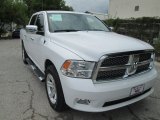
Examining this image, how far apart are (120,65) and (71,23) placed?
202 centimetres

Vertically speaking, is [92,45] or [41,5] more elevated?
[41,5]

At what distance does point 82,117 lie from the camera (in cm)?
369

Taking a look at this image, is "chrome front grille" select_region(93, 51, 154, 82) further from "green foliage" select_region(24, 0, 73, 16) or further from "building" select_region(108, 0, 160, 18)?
"green foliage" select_region(24, 0, 73, 16)

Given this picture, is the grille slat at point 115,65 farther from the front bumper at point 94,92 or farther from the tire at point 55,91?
the tire at point 55,91

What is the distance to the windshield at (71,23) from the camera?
15.2 ft

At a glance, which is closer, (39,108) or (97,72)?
(97,72)

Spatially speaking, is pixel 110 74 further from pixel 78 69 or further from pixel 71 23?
pixel 71 23

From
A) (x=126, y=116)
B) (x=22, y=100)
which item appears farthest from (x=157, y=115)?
(x=22, y=100)

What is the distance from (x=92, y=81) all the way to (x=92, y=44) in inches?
25.6

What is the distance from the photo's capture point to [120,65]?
3264 mm

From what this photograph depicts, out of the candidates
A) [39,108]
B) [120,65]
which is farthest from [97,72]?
[39,108]

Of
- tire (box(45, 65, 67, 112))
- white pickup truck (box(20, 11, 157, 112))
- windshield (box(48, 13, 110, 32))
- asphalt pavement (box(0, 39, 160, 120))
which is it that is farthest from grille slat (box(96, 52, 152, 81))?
windshield (box(48, 13, 110, 32))

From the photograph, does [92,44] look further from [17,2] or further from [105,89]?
[17,2]

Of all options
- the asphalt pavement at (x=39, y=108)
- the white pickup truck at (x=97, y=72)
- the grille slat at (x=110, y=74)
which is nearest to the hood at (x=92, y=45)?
the white pickup truck at (x=97, y=72)
